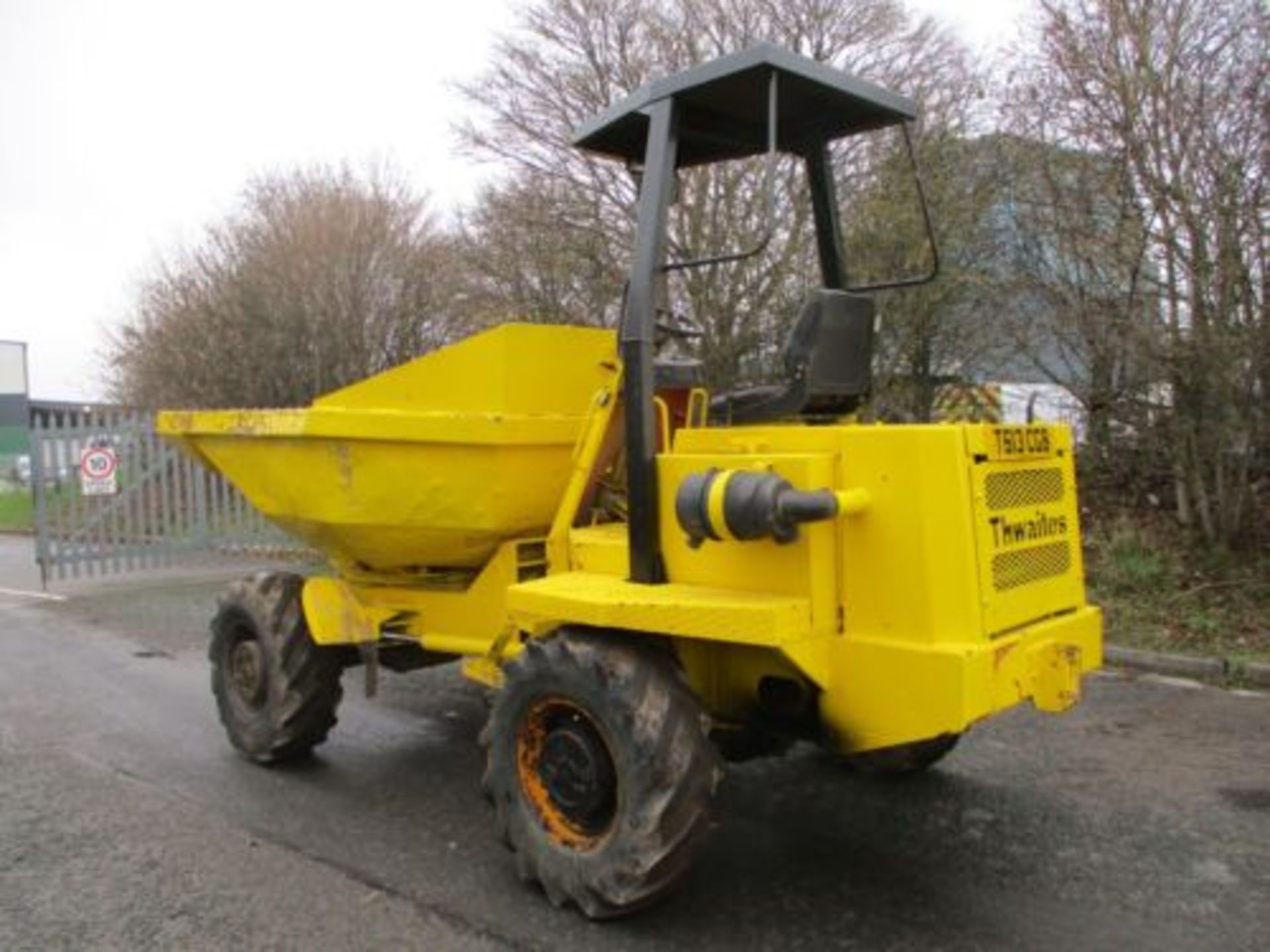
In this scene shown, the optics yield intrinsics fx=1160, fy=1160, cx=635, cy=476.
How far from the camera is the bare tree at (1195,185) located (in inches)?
293

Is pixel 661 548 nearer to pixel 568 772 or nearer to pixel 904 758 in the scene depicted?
pixel 568 772

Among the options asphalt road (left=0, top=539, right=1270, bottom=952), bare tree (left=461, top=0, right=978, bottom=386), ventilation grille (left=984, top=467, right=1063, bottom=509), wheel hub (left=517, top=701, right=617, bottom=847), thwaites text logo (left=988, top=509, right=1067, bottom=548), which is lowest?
asphalt road (left=0, top=539, right=1270, bottom=952)

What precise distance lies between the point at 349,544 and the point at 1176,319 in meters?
5.83

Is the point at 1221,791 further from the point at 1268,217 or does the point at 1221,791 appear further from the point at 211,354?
the point at 211,354

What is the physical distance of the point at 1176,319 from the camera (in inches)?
311

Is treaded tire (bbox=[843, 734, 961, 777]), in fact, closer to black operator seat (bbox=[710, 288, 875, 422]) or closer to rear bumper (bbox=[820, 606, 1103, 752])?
rear bumper (bbox=[820, 606, 1103, 752])

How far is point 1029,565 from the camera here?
3.77 m

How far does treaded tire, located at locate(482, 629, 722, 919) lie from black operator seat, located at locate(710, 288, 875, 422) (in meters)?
1.00

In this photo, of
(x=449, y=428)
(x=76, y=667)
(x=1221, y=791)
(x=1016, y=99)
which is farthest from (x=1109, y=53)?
(x=76, y=667)

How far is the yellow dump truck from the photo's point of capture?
3.45 m

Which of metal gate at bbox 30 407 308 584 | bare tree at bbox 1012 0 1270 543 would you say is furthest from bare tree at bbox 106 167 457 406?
bare tree at bbox 1012 0 1270 543

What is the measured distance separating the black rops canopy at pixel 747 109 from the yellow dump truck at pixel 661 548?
0.02 metres

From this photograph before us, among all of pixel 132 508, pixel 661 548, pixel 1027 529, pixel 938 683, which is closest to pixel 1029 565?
pixel 1027 529

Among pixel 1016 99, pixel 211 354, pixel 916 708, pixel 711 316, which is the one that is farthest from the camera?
pixel 211 354
